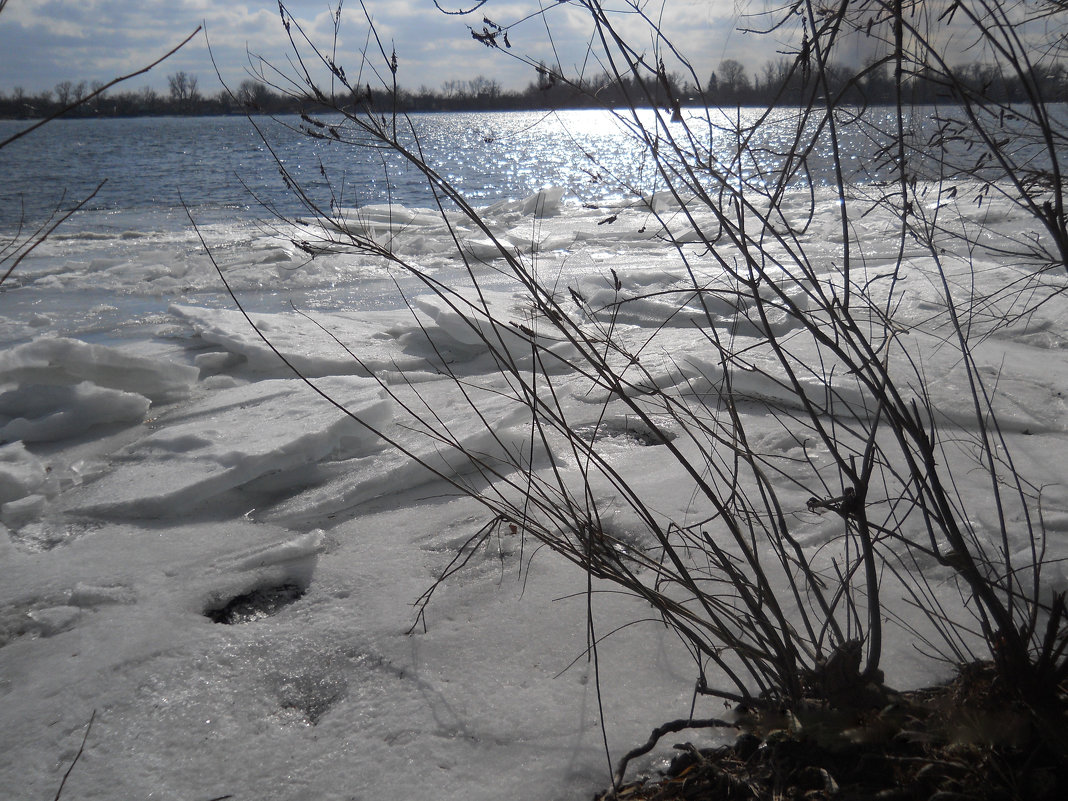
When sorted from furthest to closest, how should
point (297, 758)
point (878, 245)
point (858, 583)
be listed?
point (878, 245)
point (858, 583)
point (297, 758)

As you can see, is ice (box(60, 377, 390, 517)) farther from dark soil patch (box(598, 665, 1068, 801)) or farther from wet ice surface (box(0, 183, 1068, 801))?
dark soil patch (box(598, 665, 1068, 801))

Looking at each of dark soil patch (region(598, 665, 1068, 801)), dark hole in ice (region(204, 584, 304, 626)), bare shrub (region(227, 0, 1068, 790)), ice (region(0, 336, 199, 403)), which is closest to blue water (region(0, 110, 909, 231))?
ice (region(0, 336, 199, 403))

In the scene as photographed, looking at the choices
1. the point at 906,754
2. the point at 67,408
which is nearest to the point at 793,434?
the point at 906,754

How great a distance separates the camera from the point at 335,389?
10.2 ft

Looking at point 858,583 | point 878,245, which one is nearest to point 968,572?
point 858,583

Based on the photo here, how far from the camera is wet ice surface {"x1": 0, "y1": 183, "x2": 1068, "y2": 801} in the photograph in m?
1.41

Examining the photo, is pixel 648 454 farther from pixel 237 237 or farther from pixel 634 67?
pixel 237 237

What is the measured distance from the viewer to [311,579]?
2.02 meters

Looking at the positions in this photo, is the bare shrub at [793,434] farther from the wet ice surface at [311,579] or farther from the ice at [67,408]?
the ice at [67,408]

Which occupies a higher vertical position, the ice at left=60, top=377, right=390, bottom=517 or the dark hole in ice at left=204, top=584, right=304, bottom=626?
the ice at left=60, top=377, right=390, bottom=517

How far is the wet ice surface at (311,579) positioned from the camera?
4.64 ft

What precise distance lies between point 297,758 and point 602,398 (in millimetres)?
2193

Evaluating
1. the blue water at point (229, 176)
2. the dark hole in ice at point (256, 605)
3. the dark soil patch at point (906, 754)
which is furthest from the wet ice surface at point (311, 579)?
the blue water at point (229, 176)

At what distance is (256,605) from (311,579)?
0.51 ft
